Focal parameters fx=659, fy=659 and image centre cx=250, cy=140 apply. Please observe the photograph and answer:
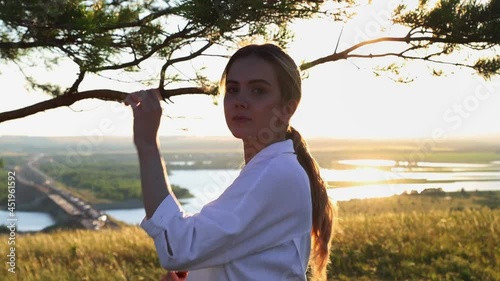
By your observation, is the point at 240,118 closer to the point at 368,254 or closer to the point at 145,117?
the point at 145,117

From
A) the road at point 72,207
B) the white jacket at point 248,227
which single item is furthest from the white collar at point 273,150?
the road at point 72,207

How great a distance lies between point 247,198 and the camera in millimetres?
1233

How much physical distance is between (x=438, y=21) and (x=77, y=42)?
274 cm

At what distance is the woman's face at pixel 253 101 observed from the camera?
4.58 ft

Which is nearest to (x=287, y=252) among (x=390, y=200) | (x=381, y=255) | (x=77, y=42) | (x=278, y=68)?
(x=278, y=68)

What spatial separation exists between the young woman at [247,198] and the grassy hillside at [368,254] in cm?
498

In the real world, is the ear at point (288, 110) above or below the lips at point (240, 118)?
above

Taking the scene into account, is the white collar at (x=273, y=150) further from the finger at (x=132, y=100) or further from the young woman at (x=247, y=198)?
the finger at (x=132, y=100)

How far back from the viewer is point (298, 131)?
1.70m

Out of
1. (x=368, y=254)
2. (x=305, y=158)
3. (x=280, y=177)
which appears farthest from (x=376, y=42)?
(x=280, y=177)

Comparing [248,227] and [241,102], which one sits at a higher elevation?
[241,102]

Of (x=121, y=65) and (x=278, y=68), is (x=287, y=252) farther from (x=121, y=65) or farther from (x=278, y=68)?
(x=121, y=65)

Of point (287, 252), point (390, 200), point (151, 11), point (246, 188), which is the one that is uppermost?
point (151, 11)

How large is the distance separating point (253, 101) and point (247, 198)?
25 centimetres
